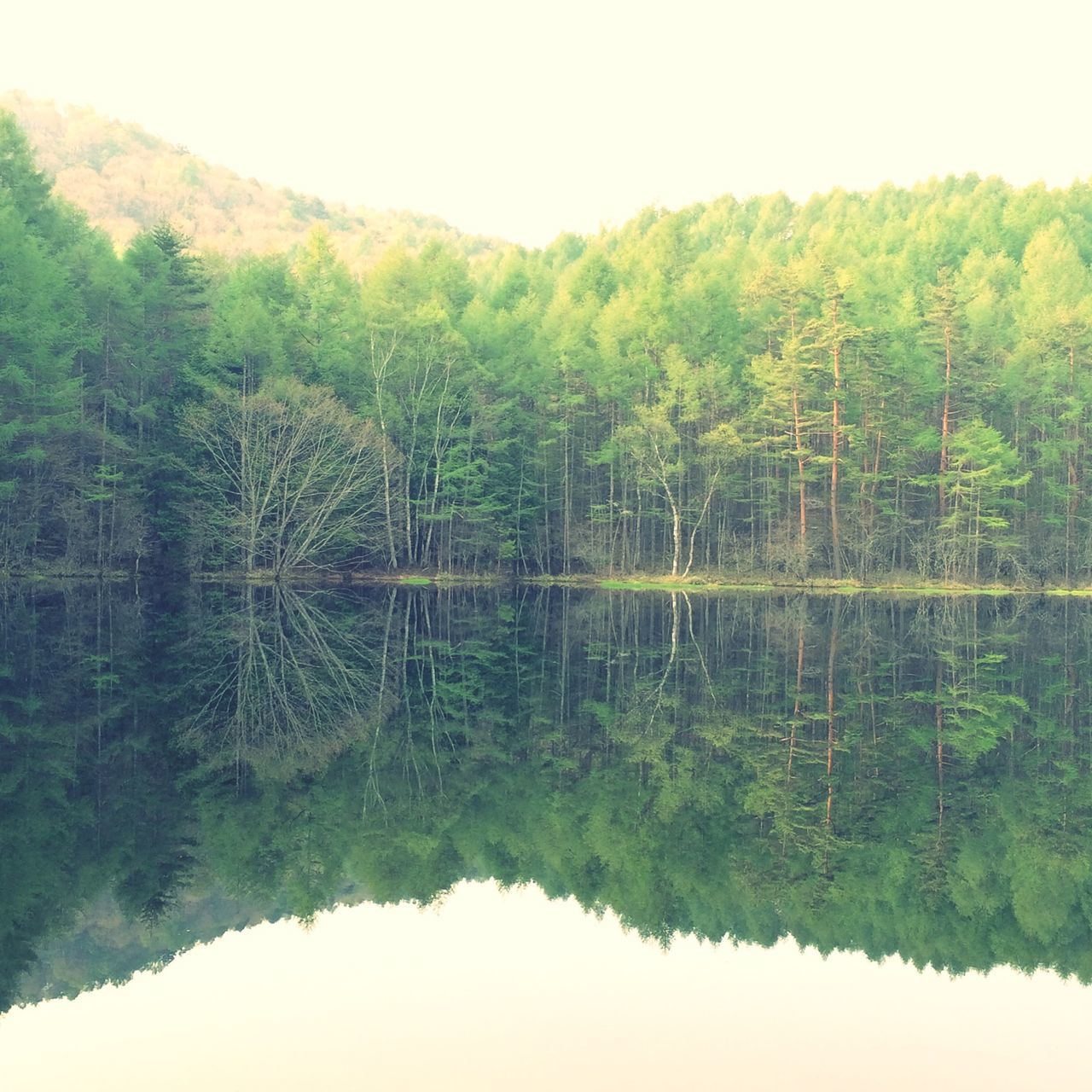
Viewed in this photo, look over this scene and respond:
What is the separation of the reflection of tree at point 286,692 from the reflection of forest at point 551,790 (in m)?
0.08

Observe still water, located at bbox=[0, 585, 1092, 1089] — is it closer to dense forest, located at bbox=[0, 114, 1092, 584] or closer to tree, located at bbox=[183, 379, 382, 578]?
tree, located at bbox=[183, 379, 382, 578]

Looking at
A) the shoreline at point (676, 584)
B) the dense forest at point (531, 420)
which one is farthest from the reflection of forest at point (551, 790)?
the shoreline at point (676, 584)

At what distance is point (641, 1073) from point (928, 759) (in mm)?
8903

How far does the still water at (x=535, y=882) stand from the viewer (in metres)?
6.24

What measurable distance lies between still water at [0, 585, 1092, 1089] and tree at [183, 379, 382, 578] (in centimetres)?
2588

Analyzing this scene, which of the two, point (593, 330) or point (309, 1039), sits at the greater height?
point (593, 330)

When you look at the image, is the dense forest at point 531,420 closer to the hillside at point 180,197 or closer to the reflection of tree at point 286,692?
the reflection of tree at point 286,692

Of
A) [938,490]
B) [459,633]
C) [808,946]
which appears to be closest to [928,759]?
[808,946]

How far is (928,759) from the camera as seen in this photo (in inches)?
546

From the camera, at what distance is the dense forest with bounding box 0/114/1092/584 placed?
45.1 meters

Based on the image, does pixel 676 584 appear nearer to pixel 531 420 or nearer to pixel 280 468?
pixel 531 420

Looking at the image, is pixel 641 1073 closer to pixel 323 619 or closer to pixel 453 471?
pixel 323 619

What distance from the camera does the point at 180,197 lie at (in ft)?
341

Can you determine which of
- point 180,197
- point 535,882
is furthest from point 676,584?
point 180,197
